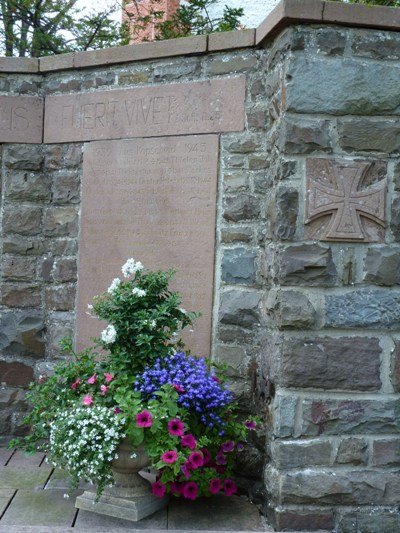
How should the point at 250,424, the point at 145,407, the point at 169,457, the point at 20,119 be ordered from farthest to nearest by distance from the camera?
the point at 20,119
the point at 250,424
the point at 145,407
the point at 169,457

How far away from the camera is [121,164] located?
4.31 m

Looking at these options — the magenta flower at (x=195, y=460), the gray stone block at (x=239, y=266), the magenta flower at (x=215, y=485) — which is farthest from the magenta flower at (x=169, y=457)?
the gray stone block at (x=239, y=266)

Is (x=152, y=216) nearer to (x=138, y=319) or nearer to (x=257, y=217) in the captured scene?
(x=257, y=217)

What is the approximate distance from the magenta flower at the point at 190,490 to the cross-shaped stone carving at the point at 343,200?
1.32 metres

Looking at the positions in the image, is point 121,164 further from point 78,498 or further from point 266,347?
point 78,498

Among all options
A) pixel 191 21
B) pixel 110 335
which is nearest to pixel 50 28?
pixel 191 21

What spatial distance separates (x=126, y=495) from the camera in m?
3.39

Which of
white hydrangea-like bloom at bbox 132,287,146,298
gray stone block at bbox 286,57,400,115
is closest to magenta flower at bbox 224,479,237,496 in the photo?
white hydrangea-like bloom at bbox 132,287,146,298

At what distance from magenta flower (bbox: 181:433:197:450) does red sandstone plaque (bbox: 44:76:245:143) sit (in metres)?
1.71

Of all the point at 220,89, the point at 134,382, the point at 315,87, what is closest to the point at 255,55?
the point at 220,89

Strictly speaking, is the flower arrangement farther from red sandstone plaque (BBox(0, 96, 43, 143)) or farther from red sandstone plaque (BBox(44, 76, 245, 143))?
red sandstone plaque (BBox(0, 96, 43, 143))

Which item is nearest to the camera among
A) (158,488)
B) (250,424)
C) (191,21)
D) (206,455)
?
(158,488)

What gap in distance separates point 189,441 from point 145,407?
252mm

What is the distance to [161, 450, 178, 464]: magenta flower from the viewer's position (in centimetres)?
316
